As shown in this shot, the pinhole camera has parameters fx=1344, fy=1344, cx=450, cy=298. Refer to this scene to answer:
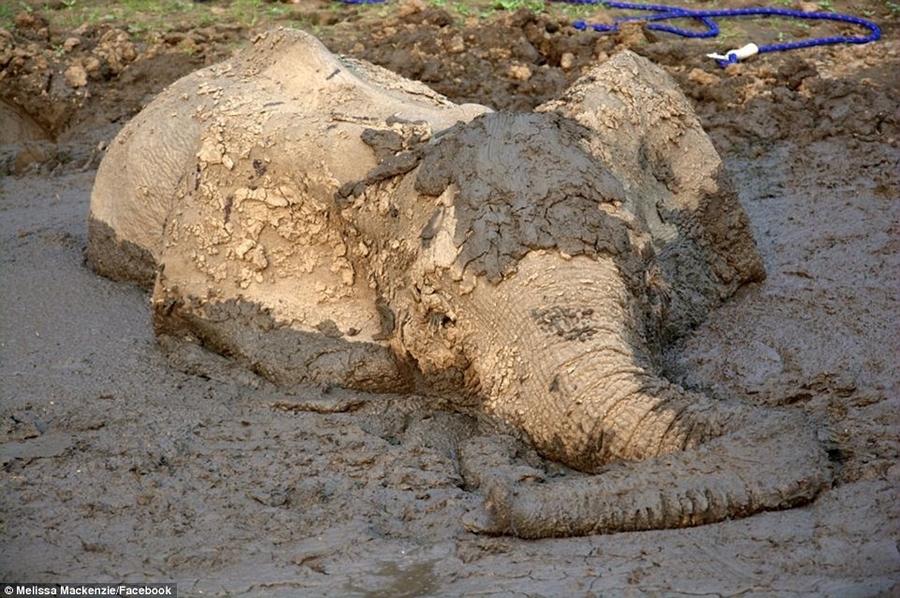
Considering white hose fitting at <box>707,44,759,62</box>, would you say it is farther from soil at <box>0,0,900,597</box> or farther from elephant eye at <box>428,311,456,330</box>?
elephant eye at <box>428,311,456,330</box>

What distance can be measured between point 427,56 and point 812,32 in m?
2.69

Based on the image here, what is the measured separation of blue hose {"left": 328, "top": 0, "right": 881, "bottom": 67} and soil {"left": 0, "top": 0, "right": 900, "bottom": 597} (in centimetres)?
15

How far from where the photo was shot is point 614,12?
966 cm

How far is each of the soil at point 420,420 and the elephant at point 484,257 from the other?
0.13 metres

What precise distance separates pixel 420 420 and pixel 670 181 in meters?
1.54

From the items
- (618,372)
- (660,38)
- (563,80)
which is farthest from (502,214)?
(660,38)

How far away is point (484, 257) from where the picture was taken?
4672mm

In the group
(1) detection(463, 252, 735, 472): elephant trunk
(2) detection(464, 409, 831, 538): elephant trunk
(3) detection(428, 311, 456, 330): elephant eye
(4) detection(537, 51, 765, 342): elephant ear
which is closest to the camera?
(2) detection(464, 409, 831, 538): elephant trunk

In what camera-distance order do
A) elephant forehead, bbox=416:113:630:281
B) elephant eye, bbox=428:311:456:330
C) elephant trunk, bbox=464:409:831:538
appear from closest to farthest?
elephant trunk, bbox=464:409:831:538 < elephant forehead, bbox=416:113:630:281 < elephant eye, bbox=428:311:456:330

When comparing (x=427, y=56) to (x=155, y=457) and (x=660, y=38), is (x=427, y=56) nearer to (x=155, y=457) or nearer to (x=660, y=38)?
(x=660, y=38)

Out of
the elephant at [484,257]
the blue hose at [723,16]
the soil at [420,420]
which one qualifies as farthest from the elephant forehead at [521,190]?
the blue hose at [723,16]

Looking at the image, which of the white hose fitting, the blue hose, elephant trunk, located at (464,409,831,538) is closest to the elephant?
elephant trunk, located at (464,409,831,538)

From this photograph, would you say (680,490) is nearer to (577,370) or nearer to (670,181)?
(577,370)

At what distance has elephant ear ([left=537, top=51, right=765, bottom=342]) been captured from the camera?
5.27 meters
